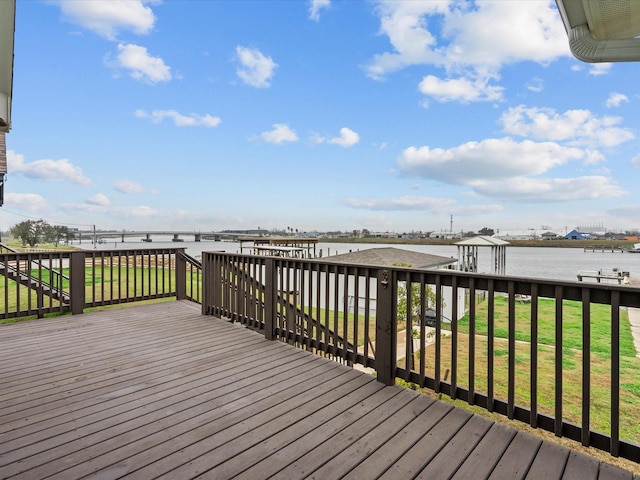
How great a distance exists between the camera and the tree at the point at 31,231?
23.8 m

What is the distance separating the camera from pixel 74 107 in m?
13.8

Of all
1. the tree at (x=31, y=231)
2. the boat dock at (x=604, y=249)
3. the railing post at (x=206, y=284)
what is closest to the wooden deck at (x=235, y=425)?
the railing post at (x=206, y=284)

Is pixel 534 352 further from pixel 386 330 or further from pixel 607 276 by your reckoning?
pixel 607 276

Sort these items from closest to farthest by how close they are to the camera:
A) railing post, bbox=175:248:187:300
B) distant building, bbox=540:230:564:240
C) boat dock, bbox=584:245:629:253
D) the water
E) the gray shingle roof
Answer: railing post, bbox=175:248:187:300 → the gray shingle roof → the water → distant building, bbox=540:230:564:240 → boat dock, bbox=584:245:629:253

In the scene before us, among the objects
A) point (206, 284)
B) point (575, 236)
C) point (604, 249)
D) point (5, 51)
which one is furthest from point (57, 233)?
point (604, 249)

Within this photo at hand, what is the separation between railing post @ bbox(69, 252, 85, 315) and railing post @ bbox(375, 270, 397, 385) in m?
4.50

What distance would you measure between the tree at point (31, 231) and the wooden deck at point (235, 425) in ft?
87.6

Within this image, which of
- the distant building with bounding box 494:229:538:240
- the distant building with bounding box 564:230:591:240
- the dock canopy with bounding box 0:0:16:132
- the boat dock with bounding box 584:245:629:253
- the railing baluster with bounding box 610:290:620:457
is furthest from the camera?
the boat dock with bounding box 584:245:629:253

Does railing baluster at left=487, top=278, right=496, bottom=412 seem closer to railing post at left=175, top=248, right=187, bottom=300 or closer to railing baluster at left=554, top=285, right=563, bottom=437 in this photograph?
railing baluster at left=554, top=285, right=563, bottom=437

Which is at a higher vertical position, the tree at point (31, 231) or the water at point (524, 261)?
the tree at point (31, 231)

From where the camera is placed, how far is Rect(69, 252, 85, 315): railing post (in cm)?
484

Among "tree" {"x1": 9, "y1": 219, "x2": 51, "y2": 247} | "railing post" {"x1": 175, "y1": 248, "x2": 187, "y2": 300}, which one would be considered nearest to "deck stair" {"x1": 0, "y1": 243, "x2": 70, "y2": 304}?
"railing post" {"x1": 175, "y1": 248, "x2": 187, "y2": 300}

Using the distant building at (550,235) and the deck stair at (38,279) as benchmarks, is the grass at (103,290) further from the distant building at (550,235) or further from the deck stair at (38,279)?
the distant building at (550,235)

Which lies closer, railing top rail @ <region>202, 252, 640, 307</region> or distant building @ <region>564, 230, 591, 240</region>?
railing top rail @ <region>202, 252, 640, 307</region>
